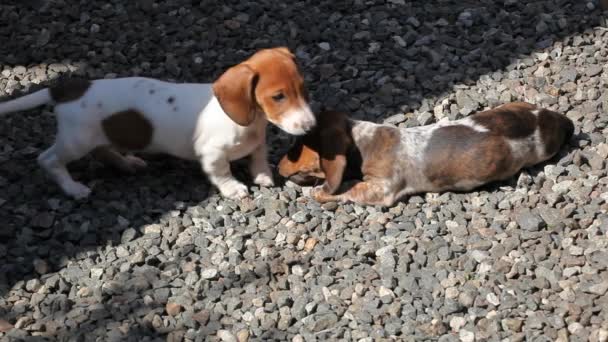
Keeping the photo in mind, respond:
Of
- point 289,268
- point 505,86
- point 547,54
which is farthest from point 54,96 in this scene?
point 547,54

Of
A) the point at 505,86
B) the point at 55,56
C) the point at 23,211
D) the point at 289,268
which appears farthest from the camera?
the point at 55,56

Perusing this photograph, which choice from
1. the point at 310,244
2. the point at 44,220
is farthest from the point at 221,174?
the point at 44,220

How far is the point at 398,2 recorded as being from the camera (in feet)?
26.9

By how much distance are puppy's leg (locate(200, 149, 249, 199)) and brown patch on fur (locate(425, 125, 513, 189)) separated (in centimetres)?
112

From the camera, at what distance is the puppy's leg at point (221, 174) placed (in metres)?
6.30

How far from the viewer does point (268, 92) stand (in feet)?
19.5

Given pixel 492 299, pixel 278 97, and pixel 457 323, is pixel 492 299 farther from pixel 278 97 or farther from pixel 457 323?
pixel 278 97

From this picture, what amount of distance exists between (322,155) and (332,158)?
0.06 m

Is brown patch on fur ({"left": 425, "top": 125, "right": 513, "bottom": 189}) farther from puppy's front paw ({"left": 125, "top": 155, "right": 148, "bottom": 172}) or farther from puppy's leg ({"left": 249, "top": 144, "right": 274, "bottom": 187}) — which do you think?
puppy's front paw ({"left": 125, "top": 155, "right": 148, "bottom": 172})

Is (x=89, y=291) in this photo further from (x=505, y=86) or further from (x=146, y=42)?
(x=505, y=86)

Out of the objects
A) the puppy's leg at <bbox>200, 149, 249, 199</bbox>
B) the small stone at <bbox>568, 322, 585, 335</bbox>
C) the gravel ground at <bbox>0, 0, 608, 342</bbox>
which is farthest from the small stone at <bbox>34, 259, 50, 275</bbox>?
the small stone at <bbox>568, 322, 585, 335</bbox>

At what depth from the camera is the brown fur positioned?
5934mm

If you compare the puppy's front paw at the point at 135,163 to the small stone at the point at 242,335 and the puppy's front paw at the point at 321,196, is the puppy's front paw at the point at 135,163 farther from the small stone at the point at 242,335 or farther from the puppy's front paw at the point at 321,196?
the small stone at the point at 242,335

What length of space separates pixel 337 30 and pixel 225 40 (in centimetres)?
83
